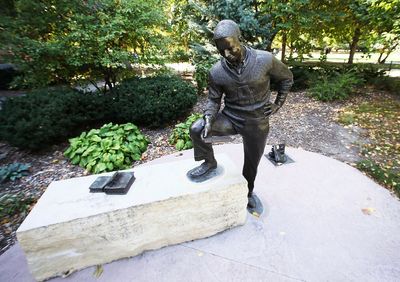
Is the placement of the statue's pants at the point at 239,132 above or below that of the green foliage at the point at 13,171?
above

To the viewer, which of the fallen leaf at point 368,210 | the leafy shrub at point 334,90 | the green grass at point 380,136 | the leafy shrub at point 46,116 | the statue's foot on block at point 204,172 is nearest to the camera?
the statue's foot on block at point 204,172

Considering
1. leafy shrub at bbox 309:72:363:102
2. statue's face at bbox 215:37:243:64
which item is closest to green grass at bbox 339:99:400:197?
leafy shrub at bbox 309:72:363:102

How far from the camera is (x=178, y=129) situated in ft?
17.7

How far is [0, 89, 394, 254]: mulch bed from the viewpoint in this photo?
4262 millimetres

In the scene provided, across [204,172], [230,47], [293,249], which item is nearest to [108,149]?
[204,172]

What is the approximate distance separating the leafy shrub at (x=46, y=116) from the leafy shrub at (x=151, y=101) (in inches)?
21.0

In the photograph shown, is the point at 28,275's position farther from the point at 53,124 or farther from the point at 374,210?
the point at 374,210

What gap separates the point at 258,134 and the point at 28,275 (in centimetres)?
290

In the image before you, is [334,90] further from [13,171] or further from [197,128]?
[13,171]

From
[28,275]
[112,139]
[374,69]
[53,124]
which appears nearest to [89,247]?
[28,275]

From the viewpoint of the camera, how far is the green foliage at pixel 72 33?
18.0ft

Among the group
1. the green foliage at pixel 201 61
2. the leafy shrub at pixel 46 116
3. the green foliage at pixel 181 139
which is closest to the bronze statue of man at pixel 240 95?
the green foliage at pixel 181 139

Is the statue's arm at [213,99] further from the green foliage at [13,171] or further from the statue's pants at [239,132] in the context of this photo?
the green foliage at [13,171]

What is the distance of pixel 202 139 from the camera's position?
8.13 feet
